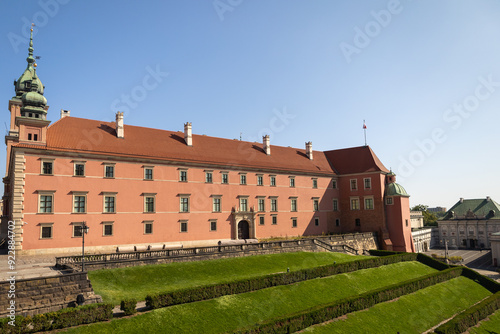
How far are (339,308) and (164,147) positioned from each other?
1061 inches

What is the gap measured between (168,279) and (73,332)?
31.5 feet

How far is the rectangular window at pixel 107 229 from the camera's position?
3575 cm

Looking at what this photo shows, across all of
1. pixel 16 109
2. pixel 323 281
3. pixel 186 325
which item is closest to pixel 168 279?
pixel 186 325

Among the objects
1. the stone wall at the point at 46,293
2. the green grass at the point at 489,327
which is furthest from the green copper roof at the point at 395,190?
the stone wall at the point at 46,293

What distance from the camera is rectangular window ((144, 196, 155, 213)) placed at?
38750 mm

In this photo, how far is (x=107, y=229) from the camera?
36000 mm

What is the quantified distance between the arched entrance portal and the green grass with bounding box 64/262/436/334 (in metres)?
17.3

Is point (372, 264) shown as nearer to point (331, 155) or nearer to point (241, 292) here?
point (241, 292)

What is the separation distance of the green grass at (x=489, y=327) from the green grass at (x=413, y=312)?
231cm

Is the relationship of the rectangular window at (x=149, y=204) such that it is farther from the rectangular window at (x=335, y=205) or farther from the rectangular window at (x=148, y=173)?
the rectangular window at (x=335, y=205)

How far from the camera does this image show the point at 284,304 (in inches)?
952

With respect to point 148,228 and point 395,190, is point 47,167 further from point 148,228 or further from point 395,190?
point 395,190

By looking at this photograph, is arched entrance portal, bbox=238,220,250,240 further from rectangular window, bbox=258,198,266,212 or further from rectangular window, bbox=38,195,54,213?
rectangular window, bbox=38,195,54,213

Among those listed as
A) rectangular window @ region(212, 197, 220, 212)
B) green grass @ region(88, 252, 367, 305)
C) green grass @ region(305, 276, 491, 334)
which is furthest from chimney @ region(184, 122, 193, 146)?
green grass @ region(305, 276, 491, 334)
